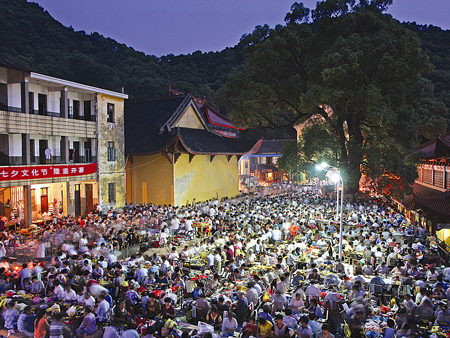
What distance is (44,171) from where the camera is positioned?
2058cm

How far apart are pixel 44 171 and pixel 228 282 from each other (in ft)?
43.9

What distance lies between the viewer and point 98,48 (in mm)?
76688

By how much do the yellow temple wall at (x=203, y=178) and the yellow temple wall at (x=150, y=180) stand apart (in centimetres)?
70

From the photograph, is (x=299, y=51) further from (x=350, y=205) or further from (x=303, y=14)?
→ (x=350, y=205)

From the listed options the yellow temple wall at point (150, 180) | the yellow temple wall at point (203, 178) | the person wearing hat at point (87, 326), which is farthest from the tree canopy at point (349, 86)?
the person wearing hat at point (87, 326)

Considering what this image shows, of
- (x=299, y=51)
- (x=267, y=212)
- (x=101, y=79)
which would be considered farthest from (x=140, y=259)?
(x=101, y=79)

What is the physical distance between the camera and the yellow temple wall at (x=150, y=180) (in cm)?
2823

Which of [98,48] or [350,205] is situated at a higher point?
[98,48]

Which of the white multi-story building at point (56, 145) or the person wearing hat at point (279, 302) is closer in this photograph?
the person wearing hat at point (279, 302)

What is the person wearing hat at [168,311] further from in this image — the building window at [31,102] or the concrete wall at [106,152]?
the building window at [31,102]

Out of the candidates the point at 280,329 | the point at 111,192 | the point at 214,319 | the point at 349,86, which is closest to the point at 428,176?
the point at 349,86

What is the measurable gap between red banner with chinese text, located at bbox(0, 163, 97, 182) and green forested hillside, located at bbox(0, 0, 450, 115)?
2540 centimetres

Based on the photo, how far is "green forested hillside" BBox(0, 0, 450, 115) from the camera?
54438 mm

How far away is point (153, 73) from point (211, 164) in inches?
1786
